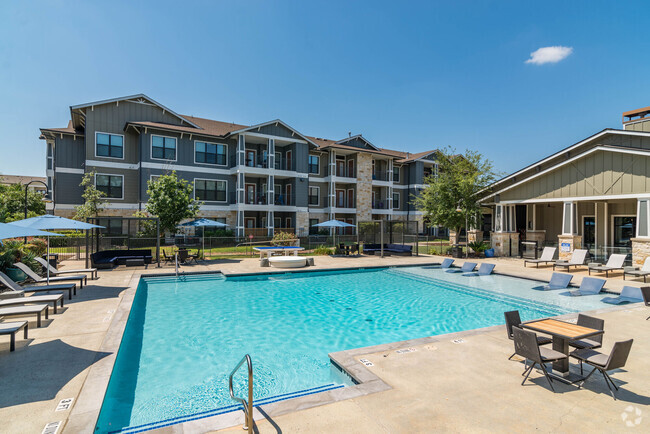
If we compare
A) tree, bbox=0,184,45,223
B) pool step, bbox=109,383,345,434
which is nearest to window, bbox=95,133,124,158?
tree, bbox=0,184,45,223

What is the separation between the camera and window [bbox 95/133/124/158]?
24.8m

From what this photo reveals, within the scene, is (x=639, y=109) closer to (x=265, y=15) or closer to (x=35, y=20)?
(x=265, y=15)

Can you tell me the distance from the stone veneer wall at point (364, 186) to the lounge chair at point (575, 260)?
2000 centimetres

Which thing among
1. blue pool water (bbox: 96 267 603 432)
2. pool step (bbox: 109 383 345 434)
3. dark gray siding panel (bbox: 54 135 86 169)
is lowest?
blue pool water (bbox: 96 267 603 432)

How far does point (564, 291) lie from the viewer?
12.2m

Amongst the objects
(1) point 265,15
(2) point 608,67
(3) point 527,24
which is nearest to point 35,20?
(1) point 265,15

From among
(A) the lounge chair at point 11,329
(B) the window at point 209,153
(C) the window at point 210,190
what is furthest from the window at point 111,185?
(A) the lounge chair at point 11,329

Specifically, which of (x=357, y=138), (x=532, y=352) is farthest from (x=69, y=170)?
(x=532, y=352)

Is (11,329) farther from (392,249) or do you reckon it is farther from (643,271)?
(392,249)

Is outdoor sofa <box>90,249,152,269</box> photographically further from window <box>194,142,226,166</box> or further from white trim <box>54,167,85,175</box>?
white trim <box>54,167,85,175</box>

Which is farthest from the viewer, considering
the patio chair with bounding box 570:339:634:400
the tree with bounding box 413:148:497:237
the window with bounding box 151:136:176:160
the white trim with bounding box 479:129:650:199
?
the window with bounding box 151:136:176:160

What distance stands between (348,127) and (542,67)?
21521 mm

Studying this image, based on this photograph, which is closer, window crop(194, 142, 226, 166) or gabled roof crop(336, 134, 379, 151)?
window crop(194, 142, 226, 166)

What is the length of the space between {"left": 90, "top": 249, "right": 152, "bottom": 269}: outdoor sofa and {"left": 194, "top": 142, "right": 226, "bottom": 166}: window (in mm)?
12717
